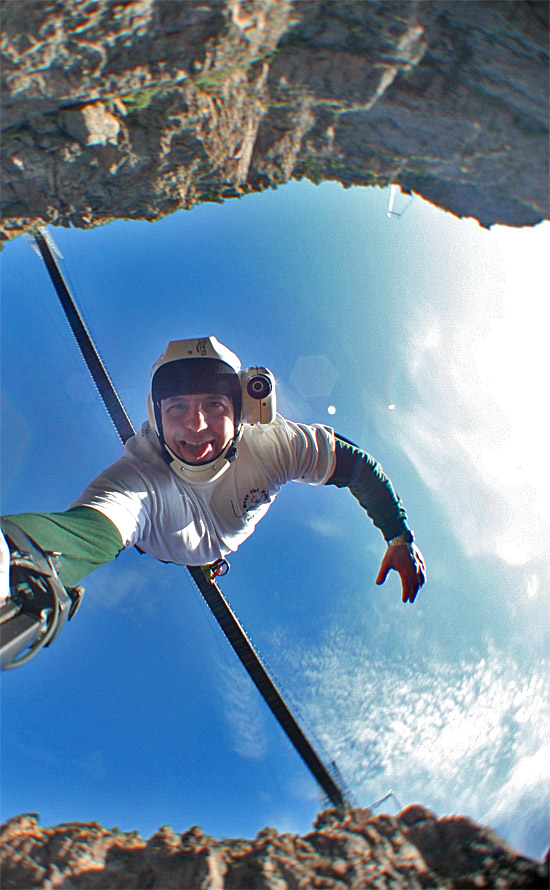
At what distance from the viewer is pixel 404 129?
318 centimetres

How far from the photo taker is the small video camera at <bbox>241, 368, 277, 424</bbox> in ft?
11.1

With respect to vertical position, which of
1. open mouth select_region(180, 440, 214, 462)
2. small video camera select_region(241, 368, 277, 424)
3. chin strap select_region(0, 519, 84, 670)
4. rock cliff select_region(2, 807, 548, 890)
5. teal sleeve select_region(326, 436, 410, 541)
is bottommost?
rock cliff select_region(2, 807, 548, 890)

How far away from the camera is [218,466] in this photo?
3428 millimetres

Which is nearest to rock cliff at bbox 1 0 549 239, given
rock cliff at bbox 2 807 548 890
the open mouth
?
the open mouth

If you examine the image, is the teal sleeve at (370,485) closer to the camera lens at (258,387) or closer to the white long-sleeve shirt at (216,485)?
the white long-sleeve shirt at (216,485)

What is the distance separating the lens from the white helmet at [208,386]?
3.39 m

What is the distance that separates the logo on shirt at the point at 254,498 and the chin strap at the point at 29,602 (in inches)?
84.5

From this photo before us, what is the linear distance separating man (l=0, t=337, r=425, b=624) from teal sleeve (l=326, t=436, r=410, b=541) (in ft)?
0.03

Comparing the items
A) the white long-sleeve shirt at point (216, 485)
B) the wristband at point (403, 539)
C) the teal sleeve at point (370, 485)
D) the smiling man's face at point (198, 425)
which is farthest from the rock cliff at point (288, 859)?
the smiling man's face at point (198, 425)

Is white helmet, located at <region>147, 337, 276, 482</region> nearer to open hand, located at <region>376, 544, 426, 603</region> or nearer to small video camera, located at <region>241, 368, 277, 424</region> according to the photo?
small video camera, located at <region>241, 368, 277, 424</region>

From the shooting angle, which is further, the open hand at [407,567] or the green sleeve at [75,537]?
the open hand at [407,567]

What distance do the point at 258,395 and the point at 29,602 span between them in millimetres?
2318

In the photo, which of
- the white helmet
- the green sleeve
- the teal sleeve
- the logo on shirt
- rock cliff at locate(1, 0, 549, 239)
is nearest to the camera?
the green sleeve

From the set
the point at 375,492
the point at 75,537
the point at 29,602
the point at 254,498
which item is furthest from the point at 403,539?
the point at 29,602
